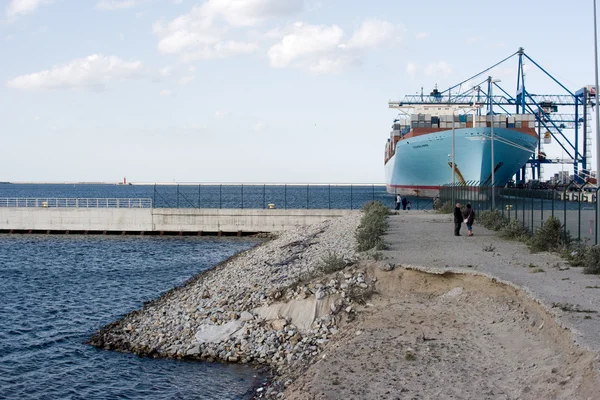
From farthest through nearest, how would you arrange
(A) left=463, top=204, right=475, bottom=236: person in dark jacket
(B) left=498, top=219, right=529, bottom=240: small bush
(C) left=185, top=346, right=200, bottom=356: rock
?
(A) left=463, top=204, right=475, bottom=236: person in dark jacket → (B) left=498, top=219, right=529, bottom=240: small bush → (C) left=185, top=346, right=200, bottom=356: rock

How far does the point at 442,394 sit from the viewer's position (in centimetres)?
945

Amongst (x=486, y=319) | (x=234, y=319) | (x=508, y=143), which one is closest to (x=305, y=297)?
(x=234, y=319)

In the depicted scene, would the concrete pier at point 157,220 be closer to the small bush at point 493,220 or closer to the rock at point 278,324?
the small bush at point 493,220

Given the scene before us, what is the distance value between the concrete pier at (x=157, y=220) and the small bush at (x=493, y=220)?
17691mm

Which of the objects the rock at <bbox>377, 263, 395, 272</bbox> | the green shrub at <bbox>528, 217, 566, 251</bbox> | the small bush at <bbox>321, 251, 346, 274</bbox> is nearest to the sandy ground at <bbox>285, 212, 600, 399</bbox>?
the rock at <bbox>377, 263, 395, 272</bbox>

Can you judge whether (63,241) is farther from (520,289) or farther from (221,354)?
(520,289)

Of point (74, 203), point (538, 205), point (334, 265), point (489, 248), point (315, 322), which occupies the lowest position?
point (315, 322)

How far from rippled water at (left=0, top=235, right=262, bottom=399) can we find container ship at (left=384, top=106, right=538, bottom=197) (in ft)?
94.1

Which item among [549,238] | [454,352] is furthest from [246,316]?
[549,238]

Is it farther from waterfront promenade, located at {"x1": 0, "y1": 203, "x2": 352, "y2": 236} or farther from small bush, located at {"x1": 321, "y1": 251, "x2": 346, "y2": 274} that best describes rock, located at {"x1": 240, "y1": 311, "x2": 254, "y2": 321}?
waterfront promenade, located at {"x1": 0, "y1": 203, "x2": 352, "y2": 236}

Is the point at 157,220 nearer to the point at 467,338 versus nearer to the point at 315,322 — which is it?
the point at 315,322

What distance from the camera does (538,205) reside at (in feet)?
91.9

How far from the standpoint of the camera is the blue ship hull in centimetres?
6054

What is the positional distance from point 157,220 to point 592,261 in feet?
116
